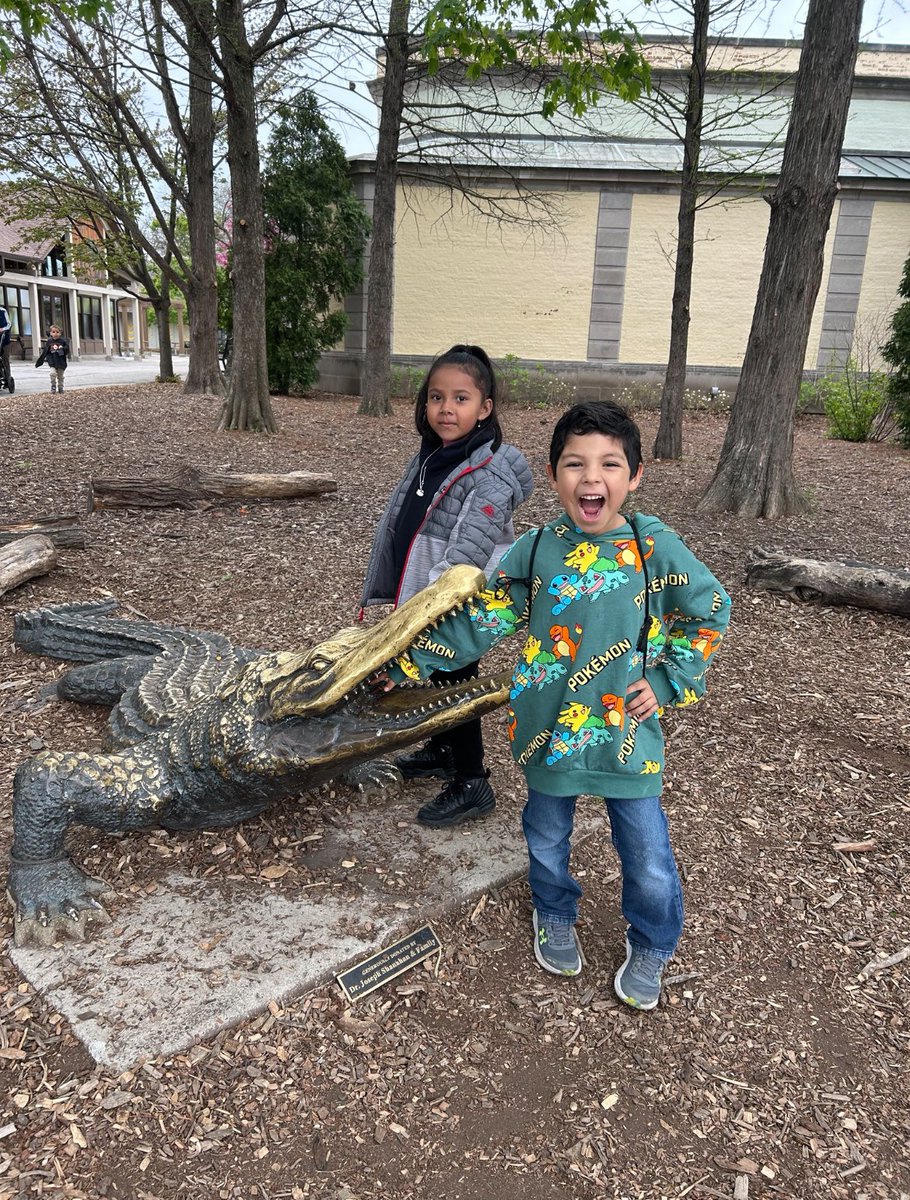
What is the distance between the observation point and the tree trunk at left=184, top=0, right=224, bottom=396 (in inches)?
608

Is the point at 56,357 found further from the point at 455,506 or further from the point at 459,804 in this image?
the point at 459,804

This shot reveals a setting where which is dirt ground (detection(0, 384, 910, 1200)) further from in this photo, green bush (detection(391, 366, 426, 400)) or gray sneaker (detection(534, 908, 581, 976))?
green bush (detection(391, 366, 426, 400))

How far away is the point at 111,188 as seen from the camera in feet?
64.6

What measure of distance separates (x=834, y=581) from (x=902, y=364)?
27.4 ft

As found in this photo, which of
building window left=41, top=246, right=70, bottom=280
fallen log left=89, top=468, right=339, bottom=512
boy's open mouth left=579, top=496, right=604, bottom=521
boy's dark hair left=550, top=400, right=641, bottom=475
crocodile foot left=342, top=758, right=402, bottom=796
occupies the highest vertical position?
building window left=41, top=246, right=70, bottom=280

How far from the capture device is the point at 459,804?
9.46ft

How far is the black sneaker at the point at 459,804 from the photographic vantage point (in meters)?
2.86

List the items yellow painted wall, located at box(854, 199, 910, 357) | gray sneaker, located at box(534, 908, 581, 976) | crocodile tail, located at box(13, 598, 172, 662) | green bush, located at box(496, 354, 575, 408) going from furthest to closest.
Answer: green bush, located at box(496, 354, 575, 408) < yellow painted wall, located at box(854, 199, 910, 357) < crocodile tail, located at box(13, 598, 172, 662) < gray sneaker, located at box(534, 908, 581, 976)

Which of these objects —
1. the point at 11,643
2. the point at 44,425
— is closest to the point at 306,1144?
the point at 11,643

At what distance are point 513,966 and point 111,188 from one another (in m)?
22.6

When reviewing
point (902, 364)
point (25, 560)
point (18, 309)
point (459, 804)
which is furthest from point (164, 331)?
point (459, 804)

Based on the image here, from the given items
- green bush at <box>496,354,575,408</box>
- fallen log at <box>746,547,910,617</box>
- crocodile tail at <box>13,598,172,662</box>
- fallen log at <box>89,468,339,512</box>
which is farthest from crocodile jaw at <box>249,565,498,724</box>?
green bush at <box>496,354,575,408</box>

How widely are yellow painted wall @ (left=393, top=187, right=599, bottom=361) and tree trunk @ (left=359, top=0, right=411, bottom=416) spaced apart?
3.43 m

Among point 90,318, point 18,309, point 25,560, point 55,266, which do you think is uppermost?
point 55,266
